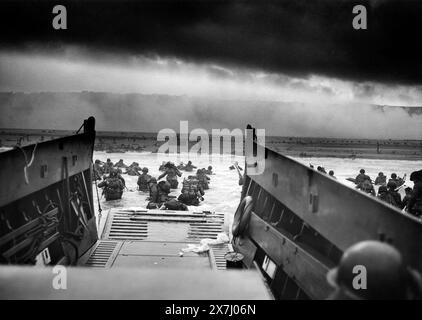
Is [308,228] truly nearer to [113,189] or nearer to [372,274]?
[372,274]

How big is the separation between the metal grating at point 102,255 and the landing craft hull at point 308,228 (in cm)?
176

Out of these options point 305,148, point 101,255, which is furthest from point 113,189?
point 305,148

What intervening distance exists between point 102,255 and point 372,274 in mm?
4211

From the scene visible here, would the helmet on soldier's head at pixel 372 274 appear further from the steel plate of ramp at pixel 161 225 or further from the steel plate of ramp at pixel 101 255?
the steel plate of ramp at pixel 161 225

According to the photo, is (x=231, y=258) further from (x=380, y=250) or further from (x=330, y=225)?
(x=380, y=250)

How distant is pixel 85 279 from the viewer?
1392 mm

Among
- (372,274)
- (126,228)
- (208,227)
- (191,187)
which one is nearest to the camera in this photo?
(372,274)

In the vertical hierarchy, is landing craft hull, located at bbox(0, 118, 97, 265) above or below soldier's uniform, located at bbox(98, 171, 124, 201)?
above

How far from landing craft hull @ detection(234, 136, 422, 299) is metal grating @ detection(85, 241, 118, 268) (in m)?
1.76

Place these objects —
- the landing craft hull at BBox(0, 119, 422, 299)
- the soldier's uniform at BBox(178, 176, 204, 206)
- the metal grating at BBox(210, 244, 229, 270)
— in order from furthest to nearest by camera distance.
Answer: the soldier's uniform at BBox(178, 176, 204, 206) < the metal grating at BBox(210, 244, 229, 270) < the landing craft hull at BBox(0, 119, 422, 299)

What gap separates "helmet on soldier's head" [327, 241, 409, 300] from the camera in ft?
4.59

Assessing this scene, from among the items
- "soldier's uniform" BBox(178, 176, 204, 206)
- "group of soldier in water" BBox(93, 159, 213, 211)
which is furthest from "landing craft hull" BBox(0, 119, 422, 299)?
"soldier's uniform" BBox(178, 176, 204, 206)

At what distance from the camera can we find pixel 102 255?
196 inches

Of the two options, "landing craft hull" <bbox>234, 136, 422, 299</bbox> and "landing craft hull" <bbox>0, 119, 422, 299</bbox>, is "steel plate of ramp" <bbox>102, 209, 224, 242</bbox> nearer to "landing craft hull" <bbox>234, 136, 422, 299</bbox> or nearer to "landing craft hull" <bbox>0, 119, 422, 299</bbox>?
"landing craft hull" <bbox>0, 119, 422, 299</bbox>
